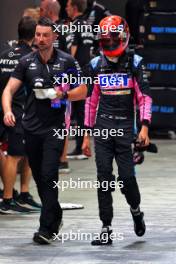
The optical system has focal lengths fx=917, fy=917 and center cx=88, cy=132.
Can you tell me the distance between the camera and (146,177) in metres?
11.8

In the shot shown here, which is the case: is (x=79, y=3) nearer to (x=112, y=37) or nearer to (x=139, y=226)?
(x=112, y=37)

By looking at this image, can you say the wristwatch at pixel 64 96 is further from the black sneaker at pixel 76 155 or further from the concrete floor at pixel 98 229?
the black sneaker at pixel 76 155

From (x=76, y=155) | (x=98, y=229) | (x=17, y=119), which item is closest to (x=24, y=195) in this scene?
(x=17, y=119)

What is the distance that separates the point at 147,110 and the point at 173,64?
313 inches

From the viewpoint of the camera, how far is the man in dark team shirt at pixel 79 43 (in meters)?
13.0

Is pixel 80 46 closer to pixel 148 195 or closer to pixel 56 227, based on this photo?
pixel 148 195

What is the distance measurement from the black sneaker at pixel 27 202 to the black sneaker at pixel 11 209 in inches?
7.6

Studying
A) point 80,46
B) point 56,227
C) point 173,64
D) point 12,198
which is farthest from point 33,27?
point 173,64

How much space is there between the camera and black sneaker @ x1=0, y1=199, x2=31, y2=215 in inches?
373

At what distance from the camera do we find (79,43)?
527 inches

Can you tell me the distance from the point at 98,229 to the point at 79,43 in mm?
5337

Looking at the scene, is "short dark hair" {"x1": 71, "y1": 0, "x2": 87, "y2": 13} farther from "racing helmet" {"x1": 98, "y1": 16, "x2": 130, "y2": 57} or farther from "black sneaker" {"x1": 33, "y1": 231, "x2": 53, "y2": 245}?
"black sneaker" {"x1": 33, "y1": 231, "x2": 53, "y2": 245}

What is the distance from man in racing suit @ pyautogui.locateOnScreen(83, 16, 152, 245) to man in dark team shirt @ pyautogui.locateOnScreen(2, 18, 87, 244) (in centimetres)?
32

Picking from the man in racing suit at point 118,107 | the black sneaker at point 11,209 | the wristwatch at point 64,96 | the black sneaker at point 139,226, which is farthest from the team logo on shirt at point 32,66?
the black sneaker at point 11,209
